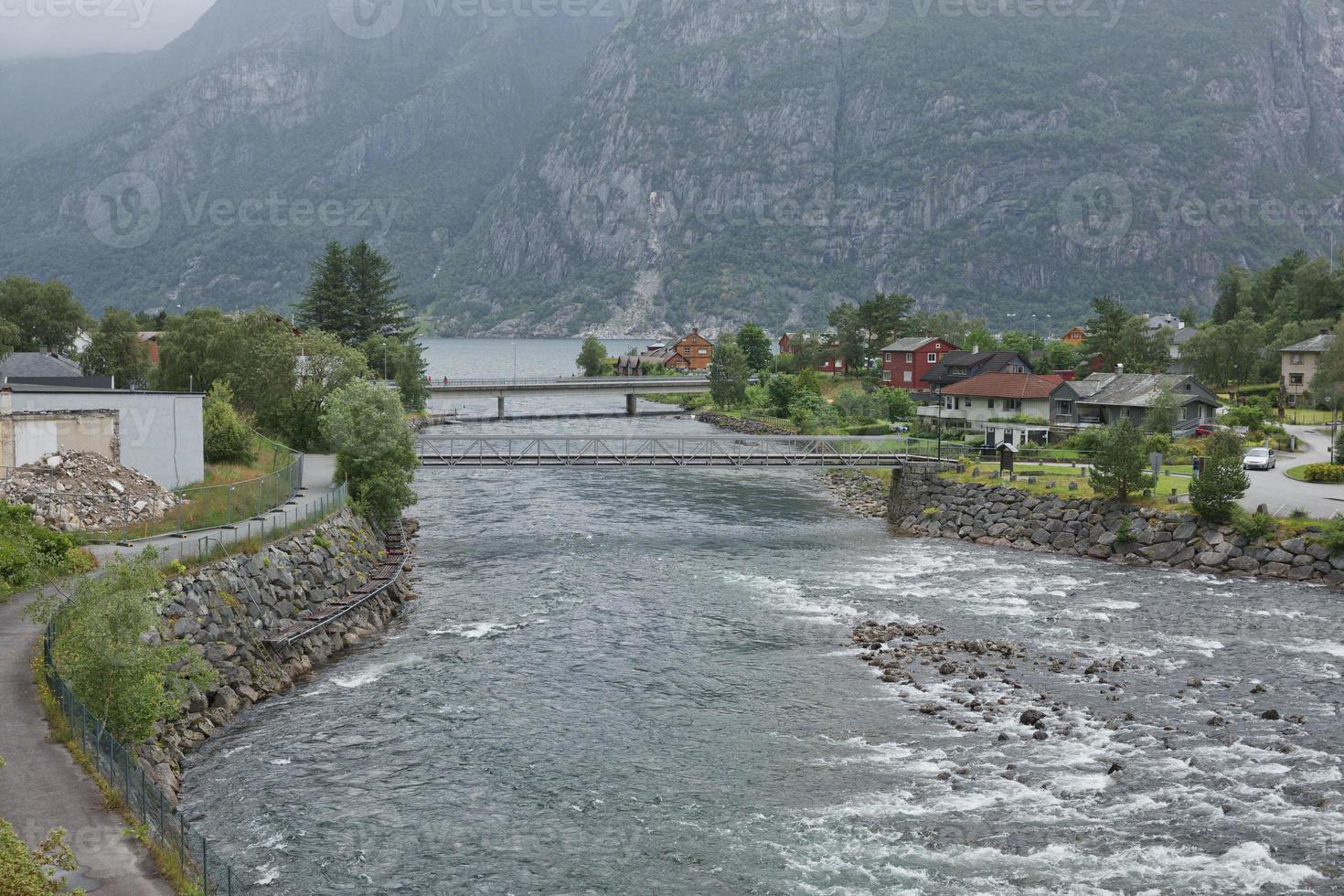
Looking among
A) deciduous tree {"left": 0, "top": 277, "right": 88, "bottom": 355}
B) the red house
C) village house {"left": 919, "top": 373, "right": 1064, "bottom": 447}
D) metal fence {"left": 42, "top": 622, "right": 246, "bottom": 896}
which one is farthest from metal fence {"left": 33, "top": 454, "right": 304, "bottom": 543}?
the red house

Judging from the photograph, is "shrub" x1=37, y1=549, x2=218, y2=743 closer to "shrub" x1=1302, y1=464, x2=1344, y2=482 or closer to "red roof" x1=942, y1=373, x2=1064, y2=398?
"shrub" x1=1302, y1=464, x2=1344, y2=482

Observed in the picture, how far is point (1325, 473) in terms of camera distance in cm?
7112

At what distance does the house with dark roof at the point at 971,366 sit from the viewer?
11331 cm

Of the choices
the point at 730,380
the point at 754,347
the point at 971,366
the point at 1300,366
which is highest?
the point at 754,347

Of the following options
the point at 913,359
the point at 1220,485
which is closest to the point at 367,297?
the point at 913,359

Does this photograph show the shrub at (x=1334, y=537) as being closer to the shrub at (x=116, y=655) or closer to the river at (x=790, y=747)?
the river at (x=790, y=747)

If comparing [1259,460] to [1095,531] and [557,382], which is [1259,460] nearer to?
[1095,531]

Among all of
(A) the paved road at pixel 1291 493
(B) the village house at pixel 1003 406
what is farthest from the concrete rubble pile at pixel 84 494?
(B) the village house at pixel 1003 406

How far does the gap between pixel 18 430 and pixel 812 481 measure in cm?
6836

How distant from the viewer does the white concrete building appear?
45.9 meters

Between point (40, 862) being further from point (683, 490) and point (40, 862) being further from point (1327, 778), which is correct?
point (683, 490)

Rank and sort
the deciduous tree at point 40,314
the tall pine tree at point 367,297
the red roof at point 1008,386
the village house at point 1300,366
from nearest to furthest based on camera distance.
A: 1. the red roof at point 1008,386
2. the village house at point 1300,366
3. the deciduous tree at point 40,314
4. the tall pine tree at point 367,297

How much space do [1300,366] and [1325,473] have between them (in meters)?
49.9

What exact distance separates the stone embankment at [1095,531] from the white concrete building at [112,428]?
4522 cm
